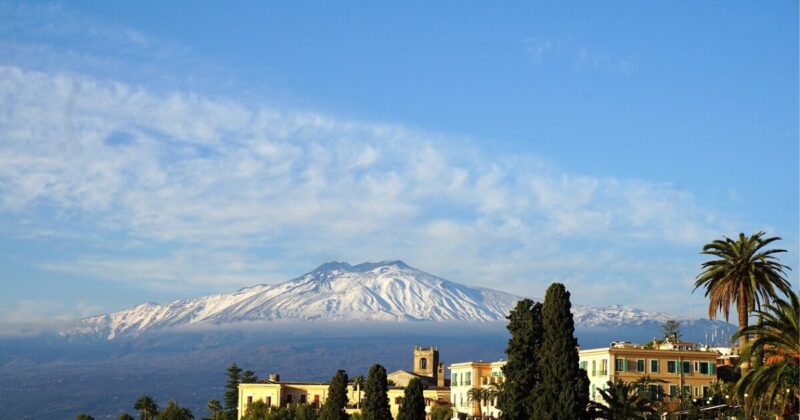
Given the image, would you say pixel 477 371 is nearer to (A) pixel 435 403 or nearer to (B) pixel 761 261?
(A) pixel 435 403

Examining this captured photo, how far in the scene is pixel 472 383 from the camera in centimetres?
14675

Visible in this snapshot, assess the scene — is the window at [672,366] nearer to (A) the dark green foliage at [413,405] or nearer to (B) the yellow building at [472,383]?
(B) the yellow building at [472,383]

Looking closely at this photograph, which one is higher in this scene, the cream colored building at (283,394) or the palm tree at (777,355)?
the palm tree at (777,355)

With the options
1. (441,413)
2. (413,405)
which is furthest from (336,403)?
(413,405)

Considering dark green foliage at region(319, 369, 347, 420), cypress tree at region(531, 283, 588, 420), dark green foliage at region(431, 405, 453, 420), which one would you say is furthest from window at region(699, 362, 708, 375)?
cypress tree at region(531, 283, 588, 420)

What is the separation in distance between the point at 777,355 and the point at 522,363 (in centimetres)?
2684

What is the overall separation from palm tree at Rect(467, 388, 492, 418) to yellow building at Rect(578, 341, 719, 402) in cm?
1862

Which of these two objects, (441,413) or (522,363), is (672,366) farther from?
(522,363)

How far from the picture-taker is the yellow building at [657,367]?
118250mm

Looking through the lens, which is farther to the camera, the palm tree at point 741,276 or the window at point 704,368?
the window at point 704,368

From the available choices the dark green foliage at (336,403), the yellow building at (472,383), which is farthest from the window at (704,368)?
the dark green foliage at (336,403)

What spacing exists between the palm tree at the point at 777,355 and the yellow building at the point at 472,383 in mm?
75310

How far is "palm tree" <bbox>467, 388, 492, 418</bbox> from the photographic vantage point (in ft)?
454

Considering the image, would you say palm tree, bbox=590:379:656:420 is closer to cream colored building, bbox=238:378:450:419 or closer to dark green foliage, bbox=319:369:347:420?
dark green foliage, bbox=319:369:347:420
